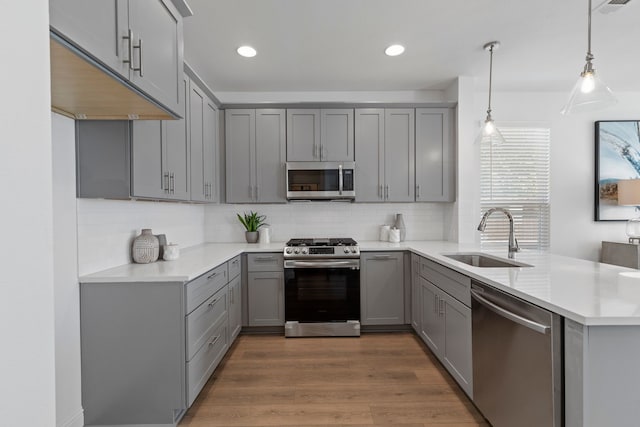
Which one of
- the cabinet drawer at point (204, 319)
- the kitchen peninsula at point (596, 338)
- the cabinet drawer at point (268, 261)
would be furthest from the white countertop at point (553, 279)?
the cabinet drawer at point (268, 261)

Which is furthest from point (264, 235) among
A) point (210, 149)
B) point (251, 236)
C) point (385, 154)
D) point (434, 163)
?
point (434, 163)

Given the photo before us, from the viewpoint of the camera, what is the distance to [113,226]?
234cm

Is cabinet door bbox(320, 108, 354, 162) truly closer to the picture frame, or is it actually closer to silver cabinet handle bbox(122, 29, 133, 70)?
silver cabinet handle bbox(122, 29, 133, 70)

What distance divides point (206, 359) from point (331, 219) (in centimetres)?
223

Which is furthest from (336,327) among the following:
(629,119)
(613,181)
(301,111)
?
(629,119)

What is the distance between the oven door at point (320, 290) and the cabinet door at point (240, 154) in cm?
101

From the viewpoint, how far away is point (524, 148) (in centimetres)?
406

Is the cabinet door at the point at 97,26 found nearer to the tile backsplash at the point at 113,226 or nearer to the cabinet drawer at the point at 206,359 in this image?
the tile backsplash at the point at 113,226

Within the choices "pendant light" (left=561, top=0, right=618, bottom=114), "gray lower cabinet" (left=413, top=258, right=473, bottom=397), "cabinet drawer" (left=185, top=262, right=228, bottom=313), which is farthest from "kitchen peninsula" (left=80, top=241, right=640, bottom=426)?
"cabinet drawer" (left=185, top=262, right=228, bottom=313)

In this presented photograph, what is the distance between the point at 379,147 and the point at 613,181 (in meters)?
2.84

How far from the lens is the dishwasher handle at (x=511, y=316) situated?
1.42 meters

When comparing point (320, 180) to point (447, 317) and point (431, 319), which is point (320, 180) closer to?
point (431, 319)

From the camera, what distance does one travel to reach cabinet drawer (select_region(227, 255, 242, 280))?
3094 millimetres

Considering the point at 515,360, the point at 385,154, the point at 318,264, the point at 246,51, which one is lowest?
the point at 515,360
